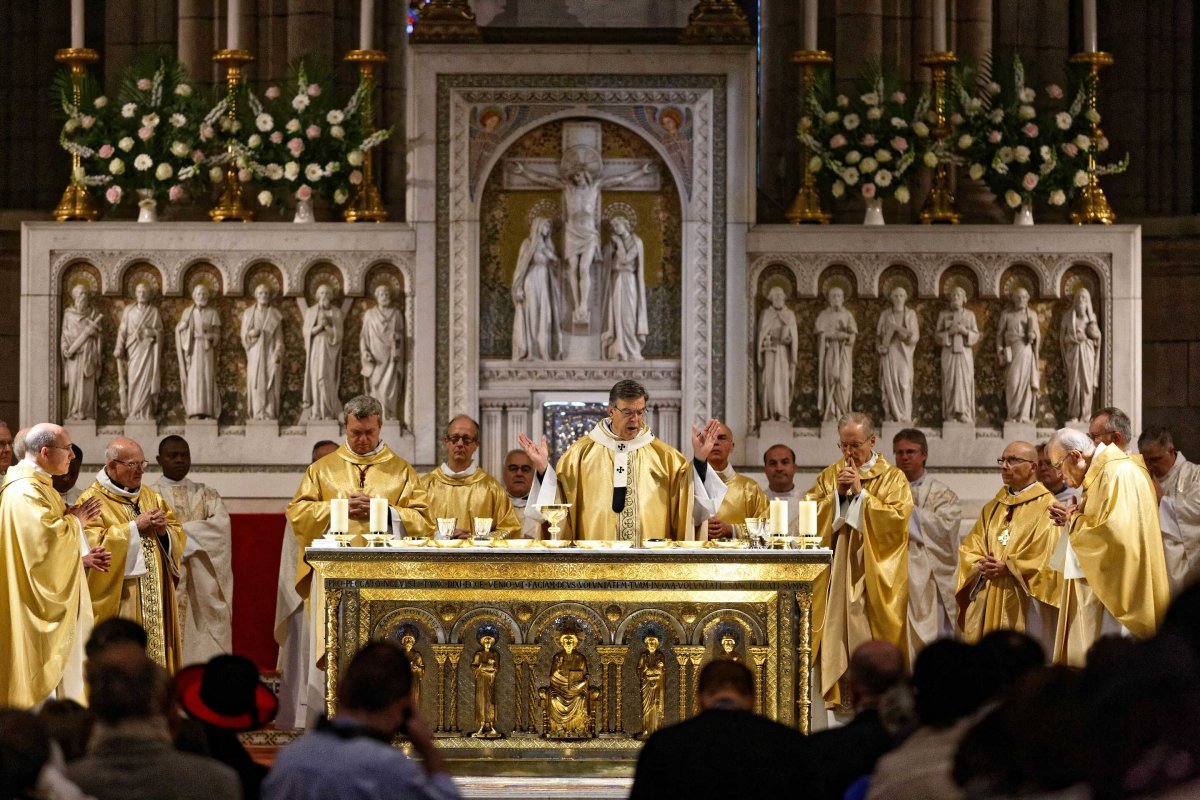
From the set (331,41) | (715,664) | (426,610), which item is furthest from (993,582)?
(331,41)

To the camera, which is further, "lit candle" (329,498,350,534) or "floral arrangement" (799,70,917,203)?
"floral arrangement" (799,70,917,203)

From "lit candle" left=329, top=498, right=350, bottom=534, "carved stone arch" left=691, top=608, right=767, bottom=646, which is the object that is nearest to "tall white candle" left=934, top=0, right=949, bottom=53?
"carved stone arch" left=691, top=608, right=767, bottom=646

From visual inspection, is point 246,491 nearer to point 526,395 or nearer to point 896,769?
point 526,395

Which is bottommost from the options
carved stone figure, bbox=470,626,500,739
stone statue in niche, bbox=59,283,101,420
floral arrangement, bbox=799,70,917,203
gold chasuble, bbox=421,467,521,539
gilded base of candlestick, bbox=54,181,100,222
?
carved stone figure, bbox=470,626,500,739

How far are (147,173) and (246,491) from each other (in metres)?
2.17

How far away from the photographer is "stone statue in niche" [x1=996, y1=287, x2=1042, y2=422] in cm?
1171

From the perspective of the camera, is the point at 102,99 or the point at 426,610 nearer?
the point at 426,610

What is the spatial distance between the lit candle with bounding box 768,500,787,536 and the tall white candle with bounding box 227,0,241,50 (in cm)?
550

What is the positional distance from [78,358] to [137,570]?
108 inches

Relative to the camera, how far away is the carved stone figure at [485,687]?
876 centimetres

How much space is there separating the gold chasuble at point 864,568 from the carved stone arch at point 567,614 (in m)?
1.58

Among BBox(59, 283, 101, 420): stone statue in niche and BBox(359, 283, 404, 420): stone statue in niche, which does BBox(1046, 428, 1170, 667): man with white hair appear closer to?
BBox(359, 283, 404, 420): stone statue in niche

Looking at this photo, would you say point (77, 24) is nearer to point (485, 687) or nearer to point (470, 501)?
point (470, 501)

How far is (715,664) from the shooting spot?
16.7ft
